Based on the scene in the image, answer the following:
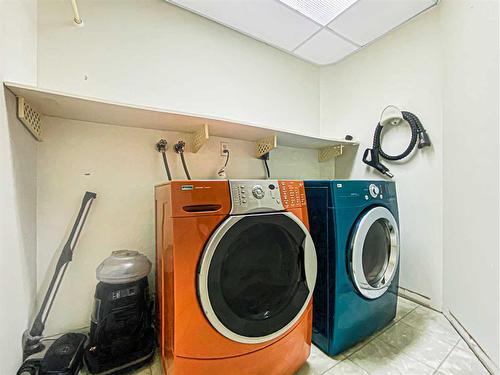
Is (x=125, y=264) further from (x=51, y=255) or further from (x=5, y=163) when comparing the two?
(x=5, y=163)

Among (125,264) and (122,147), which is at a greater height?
(122,147)

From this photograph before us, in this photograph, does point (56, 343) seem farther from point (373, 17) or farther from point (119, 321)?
point (373, 17)

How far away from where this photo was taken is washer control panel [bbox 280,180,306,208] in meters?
1.01

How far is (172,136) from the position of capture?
153cm

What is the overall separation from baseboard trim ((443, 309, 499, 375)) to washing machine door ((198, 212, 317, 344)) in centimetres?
91

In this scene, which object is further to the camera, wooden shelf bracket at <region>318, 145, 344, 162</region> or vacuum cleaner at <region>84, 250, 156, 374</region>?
wooden shelf bracket at <region>318, 145, 344, 162</region>

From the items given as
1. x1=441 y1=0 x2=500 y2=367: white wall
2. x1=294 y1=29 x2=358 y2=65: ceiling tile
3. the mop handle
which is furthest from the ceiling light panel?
the mop handle

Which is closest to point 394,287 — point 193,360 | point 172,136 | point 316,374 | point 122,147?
point 316,374

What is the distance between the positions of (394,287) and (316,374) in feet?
2.41

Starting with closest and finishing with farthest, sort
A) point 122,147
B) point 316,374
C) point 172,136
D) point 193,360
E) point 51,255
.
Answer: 1. point 193,360
2. point 316,374
3. point 51,255
4. point 122,147
5. point 172,136

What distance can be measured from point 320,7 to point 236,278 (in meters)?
1.89

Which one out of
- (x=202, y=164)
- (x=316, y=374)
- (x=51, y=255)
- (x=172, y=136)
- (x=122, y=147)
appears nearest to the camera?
(x=316, y=374)

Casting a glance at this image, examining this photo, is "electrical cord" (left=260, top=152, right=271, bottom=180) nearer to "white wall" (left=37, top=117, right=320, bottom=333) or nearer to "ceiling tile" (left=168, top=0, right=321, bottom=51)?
"white wall" (left=37, top=117, right=320, bottom=333)

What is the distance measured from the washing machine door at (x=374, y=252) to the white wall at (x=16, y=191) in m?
1.49
